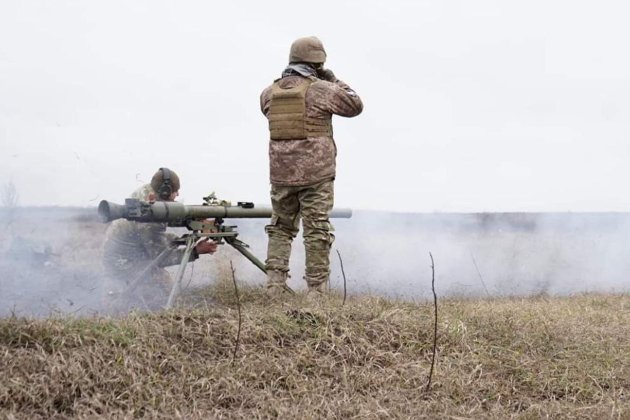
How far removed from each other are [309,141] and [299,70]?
592 mm

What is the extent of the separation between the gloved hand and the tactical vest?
0.23 metres

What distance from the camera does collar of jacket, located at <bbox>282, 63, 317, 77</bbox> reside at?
18.2ft

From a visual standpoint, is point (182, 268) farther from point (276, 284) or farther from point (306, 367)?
point (306, 367)

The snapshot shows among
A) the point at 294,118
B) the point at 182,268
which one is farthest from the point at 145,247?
the point at 294,118

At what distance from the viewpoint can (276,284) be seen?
5.69 meters

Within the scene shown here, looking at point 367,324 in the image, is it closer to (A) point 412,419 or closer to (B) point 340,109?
(A) point 412,419

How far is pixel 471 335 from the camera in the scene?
14.1 ft

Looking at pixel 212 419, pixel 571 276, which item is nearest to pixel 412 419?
pixel 212 419

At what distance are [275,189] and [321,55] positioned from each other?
116 centimetres

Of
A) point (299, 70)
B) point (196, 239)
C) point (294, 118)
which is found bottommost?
point (196, 239)

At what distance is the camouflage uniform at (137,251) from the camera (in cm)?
629

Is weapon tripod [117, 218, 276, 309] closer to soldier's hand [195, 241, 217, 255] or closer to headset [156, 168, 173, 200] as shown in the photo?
soldier's hand [195, 241, 217, 255]

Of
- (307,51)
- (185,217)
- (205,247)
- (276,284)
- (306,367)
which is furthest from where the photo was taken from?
(205,247)

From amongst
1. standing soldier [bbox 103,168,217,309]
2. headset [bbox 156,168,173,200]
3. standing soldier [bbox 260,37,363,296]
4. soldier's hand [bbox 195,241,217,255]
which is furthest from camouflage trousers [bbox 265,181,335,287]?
headset [bbox 156,168,173,200]
